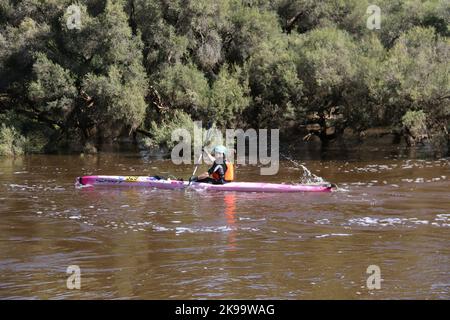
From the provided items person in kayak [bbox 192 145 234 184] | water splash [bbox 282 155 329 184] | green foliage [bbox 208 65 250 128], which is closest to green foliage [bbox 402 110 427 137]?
water splash [bbox 282 155 329 184]

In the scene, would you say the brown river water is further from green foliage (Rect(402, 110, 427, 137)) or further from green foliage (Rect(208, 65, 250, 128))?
green foliage (Rect(208, 65, 250, 128))

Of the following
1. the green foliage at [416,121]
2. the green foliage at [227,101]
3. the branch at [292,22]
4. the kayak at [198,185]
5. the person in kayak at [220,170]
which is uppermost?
the branch at [292,22]

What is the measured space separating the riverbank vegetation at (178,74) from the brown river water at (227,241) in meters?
7.71

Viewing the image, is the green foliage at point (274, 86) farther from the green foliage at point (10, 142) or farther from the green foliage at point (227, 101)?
the green foliage at point (10, 142)

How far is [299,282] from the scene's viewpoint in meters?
9.16

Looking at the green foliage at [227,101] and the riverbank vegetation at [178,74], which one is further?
the green foliage at [227,101]

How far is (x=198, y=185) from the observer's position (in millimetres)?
17531

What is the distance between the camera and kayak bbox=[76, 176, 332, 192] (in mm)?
16750

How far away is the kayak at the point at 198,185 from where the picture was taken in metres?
16.8

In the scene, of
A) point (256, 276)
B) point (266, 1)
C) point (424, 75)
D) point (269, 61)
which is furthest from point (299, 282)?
point (266, 1)

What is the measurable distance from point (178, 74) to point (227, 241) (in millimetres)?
16905

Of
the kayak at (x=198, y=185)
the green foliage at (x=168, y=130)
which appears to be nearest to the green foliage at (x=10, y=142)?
the green foliage at (x=168, y=130)

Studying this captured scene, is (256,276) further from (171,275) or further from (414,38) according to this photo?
(414,38)

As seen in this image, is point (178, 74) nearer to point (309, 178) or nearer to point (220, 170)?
point (309, 178)
